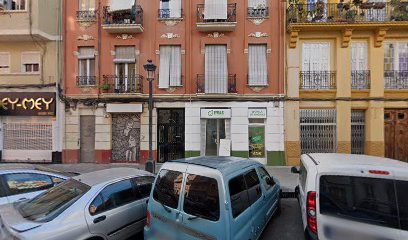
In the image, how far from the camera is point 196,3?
12148mm

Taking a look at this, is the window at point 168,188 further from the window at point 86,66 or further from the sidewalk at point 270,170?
the window at point 86,66

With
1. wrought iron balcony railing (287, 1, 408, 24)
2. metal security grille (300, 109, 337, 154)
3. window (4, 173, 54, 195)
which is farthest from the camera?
metal security grille (300, 109, 337, 154)

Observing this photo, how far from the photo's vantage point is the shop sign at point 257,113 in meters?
11.8

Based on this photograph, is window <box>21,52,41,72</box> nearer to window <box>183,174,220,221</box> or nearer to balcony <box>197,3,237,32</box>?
balcony <box>197,3,237,32</box>

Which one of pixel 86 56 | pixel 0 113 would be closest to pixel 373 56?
pixel 86 56

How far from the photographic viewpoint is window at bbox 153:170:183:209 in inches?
138

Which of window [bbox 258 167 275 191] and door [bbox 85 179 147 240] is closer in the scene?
door [bbox 85 179 147 240]

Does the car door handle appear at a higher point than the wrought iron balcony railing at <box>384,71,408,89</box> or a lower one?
lower

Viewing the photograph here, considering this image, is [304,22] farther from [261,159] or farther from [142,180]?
[142,180]

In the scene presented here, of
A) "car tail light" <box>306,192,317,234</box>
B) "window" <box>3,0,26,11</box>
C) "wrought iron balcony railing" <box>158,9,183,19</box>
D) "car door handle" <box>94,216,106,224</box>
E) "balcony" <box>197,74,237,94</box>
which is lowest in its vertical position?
"car door handle" <box>94,216,106,224</box>

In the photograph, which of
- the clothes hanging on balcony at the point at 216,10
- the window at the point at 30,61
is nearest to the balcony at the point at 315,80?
the clothes hanging on balcony at the point at 216,10

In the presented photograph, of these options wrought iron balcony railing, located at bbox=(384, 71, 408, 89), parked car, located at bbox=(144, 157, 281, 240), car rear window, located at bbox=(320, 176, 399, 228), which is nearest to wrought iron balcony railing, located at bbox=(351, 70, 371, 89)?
wrought iron balcony railing, located at bbox=(384, 71, 408, 89)

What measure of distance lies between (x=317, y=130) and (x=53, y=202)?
11.6 m

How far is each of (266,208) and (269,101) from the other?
799cm
